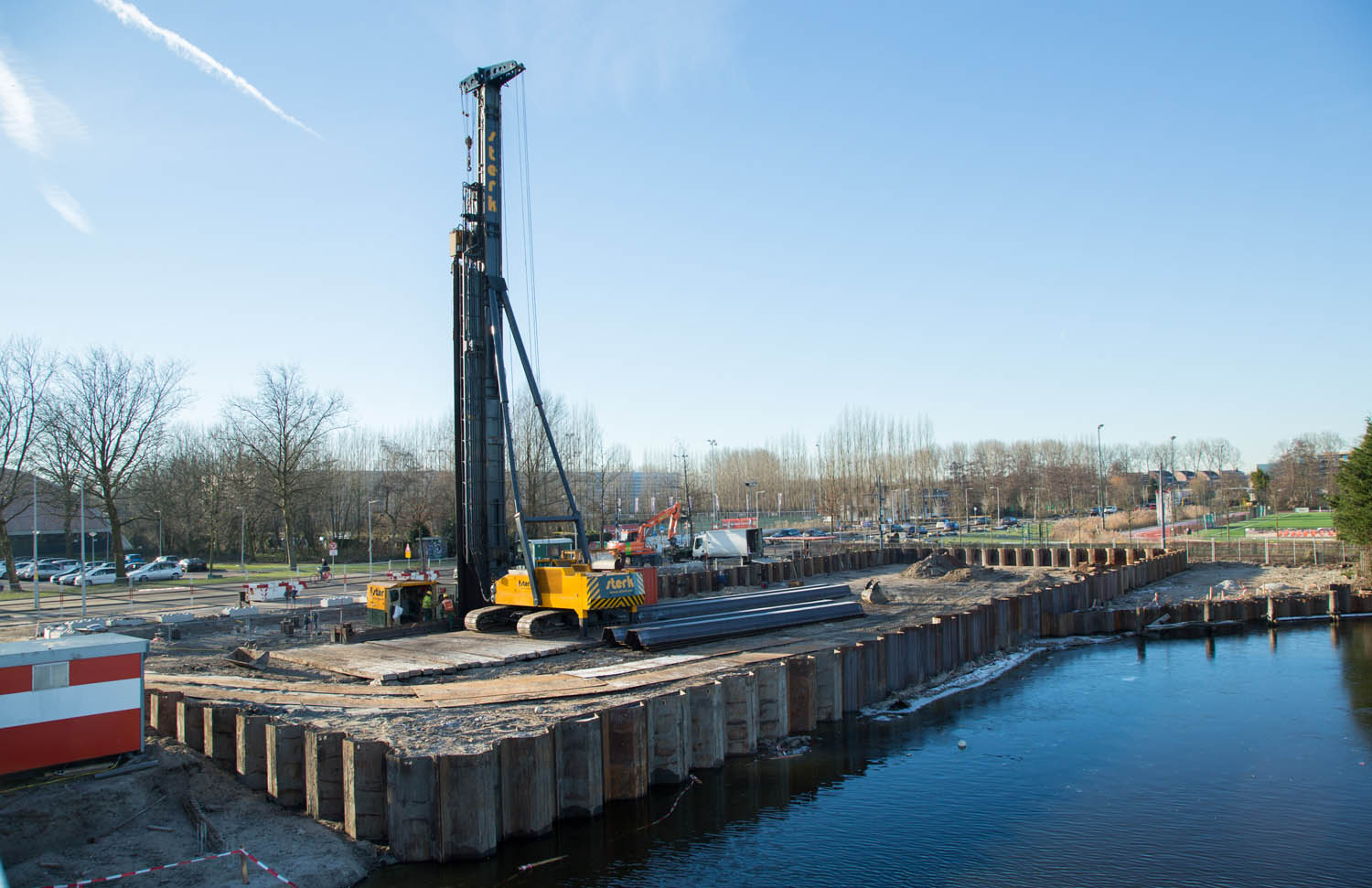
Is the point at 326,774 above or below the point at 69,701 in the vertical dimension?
below

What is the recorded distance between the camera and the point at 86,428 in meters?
48.1

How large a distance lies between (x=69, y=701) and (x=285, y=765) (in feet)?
9.65

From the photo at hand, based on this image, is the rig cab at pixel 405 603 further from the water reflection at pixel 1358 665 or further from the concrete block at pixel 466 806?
the water reflection at pixel 1358 665

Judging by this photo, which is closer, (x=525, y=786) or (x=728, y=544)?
(x=525, y=786)

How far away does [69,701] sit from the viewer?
11.5m

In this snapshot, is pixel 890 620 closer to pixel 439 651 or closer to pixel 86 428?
pixel 439 651

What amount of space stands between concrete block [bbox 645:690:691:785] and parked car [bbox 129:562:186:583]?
4555 cm

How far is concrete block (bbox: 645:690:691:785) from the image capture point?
48.2ft

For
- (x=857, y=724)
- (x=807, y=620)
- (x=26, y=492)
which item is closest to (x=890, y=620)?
(x=807, y=620)

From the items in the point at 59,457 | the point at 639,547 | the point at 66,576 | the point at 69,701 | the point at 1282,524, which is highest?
the point at 59,457

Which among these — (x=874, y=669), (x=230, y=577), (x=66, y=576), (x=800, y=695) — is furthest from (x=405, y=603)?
(x=66, y=576)

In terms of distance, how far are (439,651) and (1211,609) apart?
29.0 m

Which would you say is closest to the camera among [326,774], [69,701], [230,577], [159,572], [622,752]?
[69,701]

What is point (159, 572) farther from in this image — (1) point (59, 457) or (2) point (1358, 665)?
(2) point (1358, 665)
